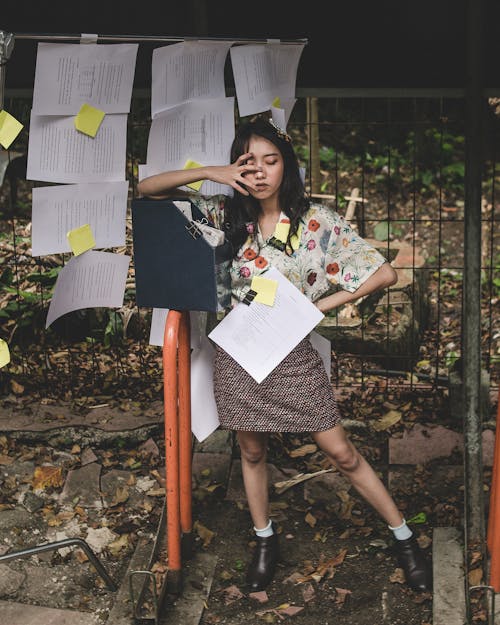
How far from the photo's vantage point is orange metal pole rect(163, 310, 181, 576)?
3281 millimetres

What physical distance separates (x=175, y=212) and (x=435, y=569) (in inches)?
70.9

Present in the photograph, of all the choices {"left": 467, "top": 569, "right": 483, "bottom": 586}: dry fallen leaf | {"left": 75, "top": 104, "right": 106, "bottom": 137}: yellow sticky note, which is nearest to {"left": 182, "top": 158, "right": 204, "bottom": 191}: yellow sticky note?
{"left": 75, "top": 104, "right": 106, "bottom": 137}: yellow sticky note

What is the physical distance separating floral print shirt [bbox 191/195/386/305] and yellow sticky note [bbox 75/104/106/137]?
0.52 metres

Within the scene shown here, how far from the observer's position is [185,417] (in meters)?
→ 3.58

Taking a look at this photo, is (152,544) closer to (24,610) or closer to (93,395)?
(24,610)

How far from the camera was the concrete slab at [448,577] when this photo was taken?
3377mm

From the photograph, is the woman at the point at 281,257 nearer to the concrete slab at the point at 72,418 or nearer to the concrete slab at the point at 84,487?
the concrete slab at the point at 84,487

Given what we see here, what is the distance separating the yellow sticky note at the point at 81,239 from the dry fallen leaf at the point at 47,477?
142cm

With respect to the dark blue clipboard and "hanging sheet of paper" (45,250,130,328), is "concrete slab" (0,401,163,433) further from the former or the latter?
the dark blue clipboard

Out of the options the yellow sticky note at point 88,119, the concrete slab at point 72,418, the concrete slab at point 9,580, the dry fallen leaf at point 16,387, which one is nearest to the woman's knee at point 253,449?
the concrete slab at point 9,580

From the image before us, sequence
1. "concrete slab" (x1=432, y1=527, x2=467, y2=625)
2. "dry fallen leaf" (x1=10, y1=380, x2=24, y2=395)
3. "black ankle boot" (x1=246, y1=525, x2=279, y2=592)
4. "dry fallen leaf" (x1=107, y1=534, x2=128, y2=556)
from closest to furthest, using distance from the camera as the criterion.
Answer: "concrete slab" (x1=432, y1=527, x2=467, y2=625) < "black ankle boot" (x1=246, y1=525, x2=279, y2=592) < "dry fallen leaf" (x1=107, y1=534, x2=128, y2=556) < "dry fallen leaf" (x1=10, y1=380, x2=24, y2=395)

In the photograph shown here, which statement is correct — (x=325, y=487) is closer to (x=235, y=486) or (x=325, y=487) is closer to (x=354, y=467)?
(x=235, y=486)

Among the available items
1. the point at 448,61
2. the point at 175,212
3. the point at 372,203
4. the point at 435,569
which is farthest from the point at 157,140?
the point at 372,203

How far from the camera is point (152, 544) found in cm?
398
